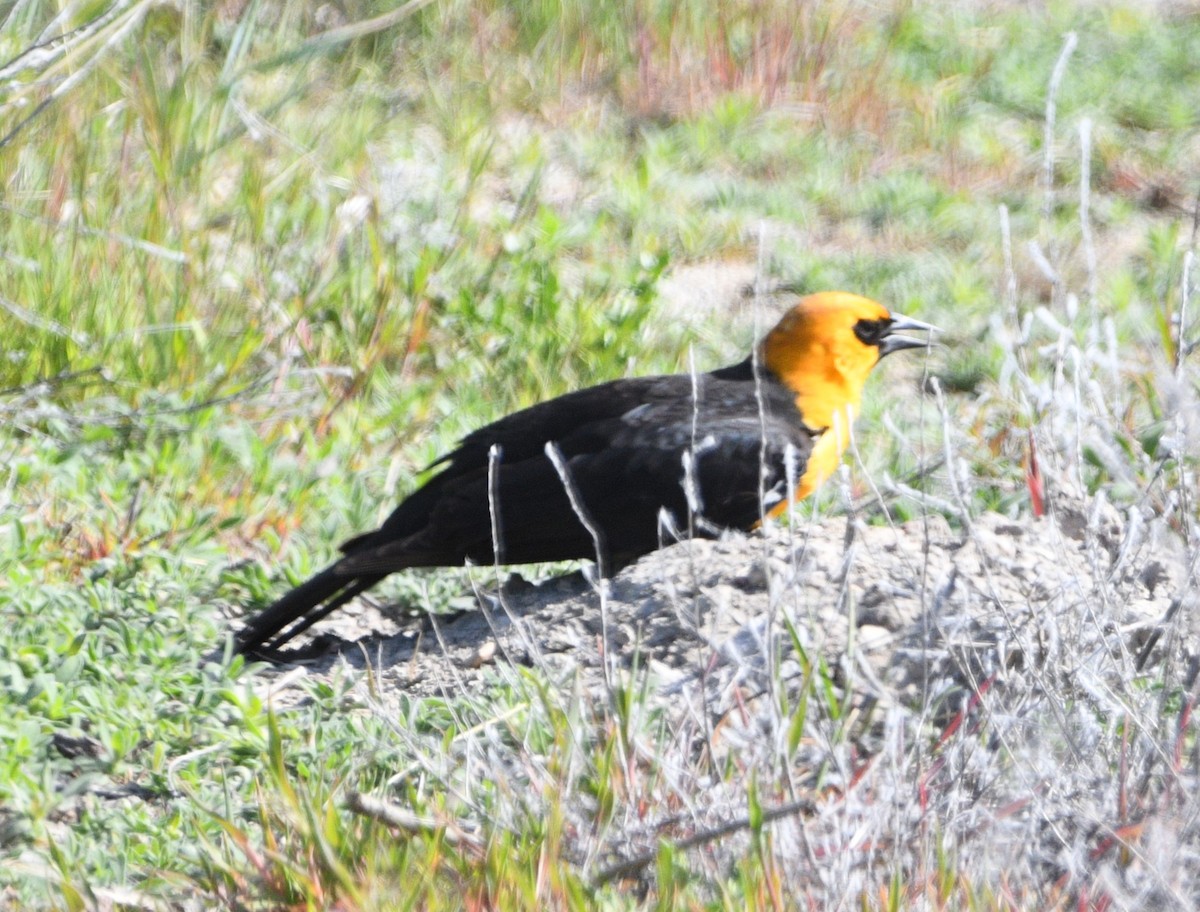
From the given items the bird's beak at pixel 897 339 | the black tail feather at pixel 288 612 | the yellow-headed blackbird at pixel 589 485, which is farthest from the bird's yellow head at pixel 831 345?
the black tail feather at pixel 288 612

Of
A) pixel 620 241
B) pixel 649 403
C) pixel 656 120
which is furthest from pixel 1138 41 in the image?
pixel 649 403

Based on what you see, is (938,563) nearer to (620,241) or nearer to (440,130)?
(620,241)

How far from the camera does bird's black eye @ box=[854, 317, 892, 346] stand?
16.2 ft

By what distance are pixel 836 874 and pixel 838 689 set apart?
99cm

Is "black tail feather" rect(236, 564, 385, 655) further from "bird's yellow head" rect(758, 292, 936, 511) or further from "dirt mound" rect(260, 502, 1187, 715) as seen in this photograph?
"bird's yellow head" rect(758, 292, 936, 511)

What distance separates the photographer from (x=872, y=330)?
4.95 metres

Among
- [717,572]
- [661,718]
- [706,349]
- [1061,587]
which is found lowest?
[706,349]

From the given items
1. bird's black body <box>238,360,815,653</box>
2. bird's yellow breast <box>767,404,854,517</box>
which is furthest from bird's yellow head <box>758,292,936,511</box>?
bird's black body <box>238,360,815,653</box>

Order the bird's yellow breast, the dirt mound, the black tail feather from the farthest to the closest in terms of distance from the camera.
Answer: the bird's yellow breast
the black tail feather
the dirt mound

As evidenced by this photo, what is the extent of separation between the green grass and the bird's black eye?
1.15ft

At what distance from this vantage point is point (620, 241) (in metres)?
6.59

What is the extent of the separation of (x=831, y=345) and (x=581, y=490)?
3.58ft

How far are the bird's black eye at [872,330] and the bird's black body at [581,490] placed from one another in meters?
0.64

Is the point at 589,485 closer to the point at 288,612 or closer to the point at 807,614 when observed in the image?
the point at 288,612
